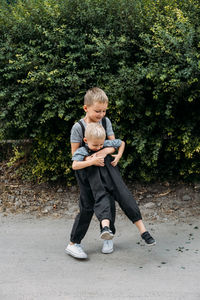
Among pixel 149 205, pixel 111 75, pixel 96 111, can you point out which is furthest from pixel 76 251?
pixel 111 75

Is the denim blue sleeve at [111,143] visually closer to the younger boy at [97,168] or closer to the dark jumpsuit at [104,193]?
the younger boy at [97,168]

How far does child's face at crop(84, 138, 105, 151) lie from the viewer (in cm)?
351

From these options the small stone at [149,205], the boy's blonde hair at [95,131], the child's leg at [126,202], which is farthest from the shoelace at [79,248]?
the small stone at [149,205]

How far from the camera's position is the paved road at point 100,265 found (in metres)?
3.24

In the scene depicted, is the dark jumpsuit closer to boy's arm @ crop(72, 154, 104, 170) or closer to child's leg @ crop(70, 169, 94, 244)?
child's leg @ crop(70, 169, 94, 244)

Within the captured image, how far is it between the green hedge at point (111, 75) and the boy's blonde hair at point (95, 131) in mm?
1328

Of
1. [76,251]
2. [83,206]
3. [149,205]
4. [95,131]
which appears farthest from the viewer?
[149,205]

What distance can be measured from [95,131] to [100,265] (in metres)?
1.37

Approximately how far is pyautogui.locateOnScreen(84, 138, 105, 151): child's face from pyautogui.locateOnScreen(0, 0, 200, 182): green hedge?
1288 millimetres

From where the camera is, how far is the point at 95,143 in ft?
11.6

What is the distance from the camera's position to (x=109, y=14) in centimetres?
524

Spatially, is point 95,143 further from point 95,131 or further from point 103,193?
point 103,193

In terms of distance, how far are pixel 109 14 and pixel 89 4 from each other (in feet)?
1.05

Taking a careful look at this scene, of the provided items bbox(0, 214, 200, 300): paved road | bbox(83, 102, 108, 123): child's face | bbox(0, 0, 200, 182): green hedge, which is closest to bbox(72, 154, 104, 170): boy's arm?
bbox(83, 102, 108, 123): child's face
